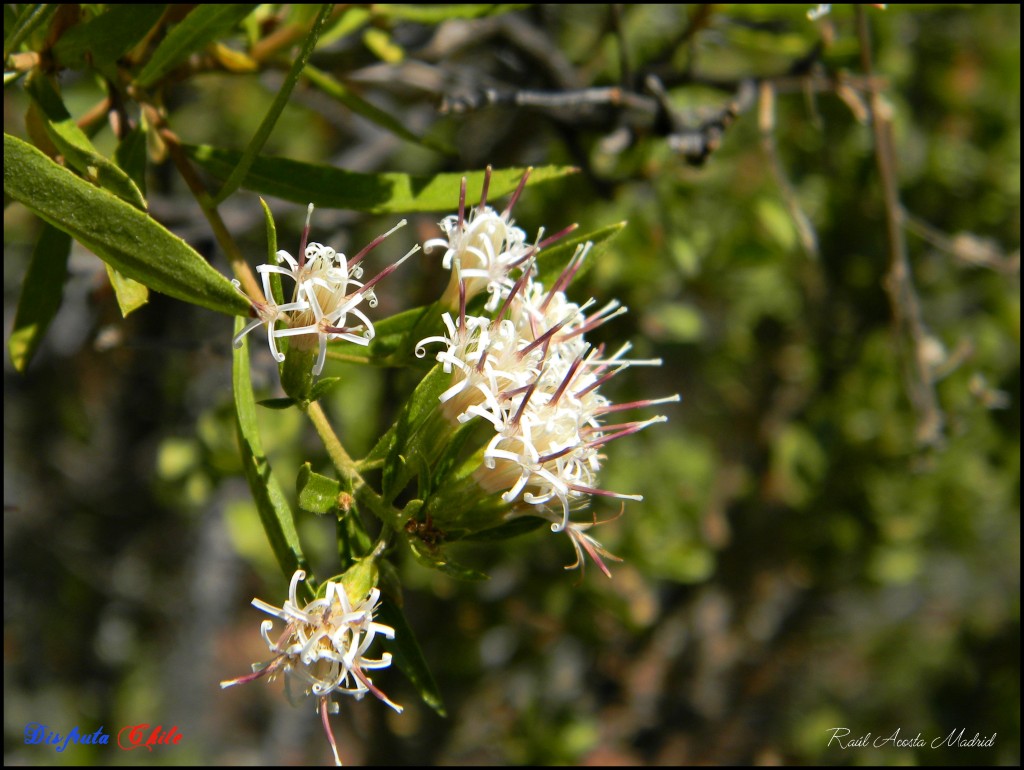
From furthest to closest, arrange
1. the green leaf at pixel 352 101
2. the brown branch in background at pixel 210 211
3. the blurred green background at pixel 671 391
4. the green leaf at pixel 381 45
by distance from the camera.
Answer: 1. the blurred green background at pixel 671 391
2. the green leaf at pixel 381 45
3. the green leaf at pixel 352 101
4. the brown branch in background at pixel 210 211

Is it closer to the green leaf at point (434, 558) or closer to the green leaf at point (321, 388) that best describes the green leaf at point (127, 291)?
the green leaf at point (321, 388)

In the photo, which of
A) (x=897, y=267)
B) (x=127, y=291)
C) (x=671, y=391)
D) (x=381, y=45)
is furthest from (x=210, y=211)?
(x=671, y=391)

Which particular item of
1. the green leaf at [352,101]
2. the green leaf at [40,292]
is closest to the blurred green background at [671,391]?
the green leaf at [352,101]

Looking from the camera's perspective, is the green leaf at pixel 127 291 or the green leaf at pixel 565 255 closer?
the green leaf at pixel 127 291

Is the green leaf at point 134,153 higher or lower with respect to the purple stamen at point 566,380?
higher

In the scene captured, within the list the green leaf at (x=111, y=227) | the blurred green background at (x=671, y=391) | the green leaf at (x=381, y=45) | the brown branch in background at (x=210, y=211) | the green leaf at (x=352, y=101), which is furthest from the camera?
the blurred green background at (x=671, y=391)

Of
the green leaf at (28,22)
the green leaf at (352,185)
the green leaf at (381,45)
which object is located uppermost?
the green leaf at (28,22)

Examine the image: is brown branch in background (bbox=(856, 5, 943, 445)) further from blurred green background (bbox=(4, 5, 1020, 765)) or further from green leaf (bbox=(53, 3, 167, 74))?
green leaf (bbox=(53, 3, 167, 74))
